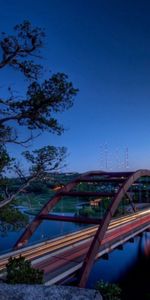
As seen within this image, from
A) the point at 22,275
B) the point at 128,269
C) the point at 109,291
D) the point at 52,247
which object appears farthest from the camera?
the point at 128,269

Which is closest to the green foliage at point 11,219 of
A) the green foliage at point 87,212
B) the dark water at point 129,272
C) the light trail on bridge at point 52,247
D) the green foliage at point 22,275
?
the light trail on bridge at point 52,247

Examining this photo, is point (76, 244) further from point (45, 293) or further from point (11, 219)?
point (45, 293)

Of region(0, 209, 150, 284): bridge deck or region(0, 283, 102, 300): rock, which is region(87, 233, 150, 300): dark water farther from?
region(0, 283, 102, 300): rock

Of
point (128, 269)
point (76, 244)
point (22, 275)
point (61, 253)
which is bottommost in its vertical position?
point (128, 269)

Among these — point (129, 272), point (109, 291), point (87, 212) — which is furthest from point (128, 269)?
point (87, 212)

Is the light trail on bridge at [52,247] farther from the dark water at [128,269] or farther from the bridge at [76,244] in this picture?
the dark water at [128,269]

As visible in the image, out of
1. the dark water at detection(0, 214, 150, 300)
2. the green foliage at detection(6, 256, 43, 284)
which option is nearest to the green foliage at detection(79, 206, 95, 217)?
the dark water at detection(0, 214, 150, 300)

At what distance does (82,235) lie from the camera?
37281 mm

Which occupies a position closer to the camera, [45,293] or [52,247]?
[45,293]

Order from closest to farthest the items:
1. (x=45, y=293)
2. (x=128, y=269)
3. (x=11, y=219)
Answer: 1. (x=45, y=293)
2. (x=11, y=219)
3. (x=128, y=269)

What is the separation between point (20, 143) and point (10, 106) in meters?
2.41

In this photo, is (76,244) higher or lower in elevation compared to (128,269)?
higher

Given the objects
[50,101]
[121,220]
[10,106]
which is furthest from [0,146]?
[121,220]

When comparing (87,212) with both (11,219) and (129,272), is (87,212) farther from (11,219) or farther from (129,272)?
(11,219)
